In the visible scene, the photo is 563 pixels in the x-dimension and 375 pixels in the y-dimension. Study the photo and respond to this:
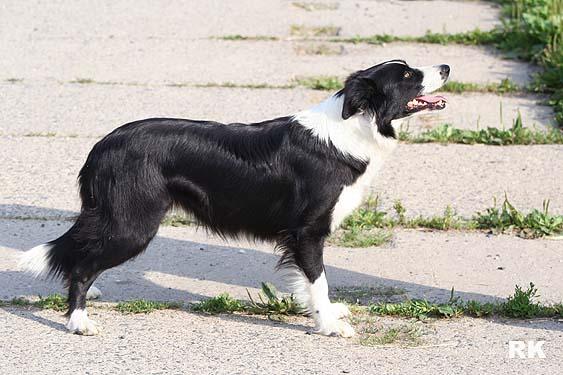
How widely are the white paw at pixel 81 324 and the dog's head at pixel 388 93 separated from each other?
5.42 feet

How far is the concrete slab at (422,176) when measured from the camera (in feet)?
24.2


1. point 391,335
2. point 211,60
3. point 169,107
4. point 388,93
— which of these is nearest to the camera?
point 391,335

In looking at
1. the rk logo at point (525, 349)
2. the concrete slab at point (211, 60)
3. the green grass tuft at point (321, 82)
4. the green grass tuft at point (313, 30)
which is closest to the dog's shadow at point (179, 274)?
Answer: the rk logo at point (525, 349)

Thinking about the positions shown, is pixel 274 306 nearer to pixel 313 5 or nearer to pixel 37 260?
pixel 37 260

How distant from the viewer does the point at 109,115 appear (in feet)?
29.2

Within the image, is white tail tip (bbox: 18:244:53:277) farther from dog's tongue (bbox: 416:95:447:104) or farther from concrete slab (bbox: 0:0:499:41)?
concrete slab (bbox: 0:0:499:41)

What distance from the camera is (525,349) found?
17.8ft

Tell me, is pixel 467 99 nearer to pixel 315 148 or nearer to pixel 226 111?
pixel 226 111

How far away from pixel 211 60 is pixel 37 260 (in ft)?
15.8

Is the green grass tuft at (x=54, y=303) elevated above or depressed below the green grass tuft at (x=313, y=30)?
below

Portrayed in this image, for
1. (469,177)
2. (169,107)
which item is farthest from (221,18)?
(469,177)

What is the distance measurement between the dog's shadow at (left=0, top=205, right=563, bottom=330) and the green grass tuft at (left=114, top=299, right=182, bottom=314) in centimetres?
15

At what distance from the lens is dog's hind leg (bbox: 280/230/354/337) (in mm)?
5621

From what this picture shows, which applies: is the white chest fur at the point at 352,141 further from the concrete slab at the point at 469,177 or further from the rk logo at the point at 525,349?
the concrete slab at the point at 469,177
